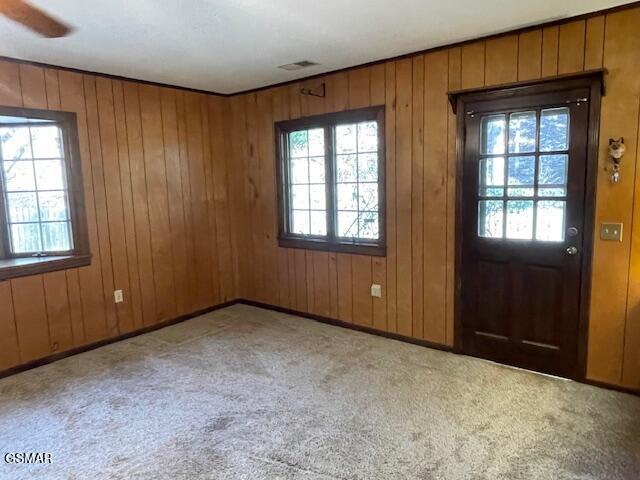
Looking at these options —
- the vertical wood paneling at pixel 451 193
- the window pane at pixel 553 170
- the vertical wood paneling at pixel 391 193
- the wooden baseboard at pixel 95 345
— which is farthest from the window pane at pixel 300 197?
the window pane at pixel 553 170

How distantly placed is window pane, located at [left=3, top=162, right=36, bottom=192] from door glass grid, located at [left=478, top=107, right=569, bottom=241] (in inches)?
145

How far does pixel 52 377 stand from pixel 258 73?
10.0 ft

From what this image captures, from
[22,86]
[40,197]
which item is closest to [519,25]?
[22,86]

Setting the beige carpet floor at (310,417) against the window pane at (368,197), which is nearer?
the beige carpet floor at (310,417)

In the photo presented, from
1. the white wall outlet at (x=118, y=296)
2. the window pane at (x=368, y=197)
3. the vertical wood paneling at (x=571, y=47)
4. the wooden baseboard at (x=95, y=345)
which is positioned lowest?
the wooden baseboard at (x=95, y=345)

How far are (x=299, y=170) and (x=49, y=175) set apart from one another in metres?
2.26

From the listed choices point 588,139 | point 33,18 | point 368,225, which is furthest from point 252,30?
point 588,139

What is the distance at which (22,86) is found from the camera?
339 centimetres

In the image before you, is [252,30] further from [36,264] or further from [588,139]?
[36,264]

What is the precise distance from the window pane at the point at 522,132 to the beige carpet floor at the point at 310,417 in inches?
64.1

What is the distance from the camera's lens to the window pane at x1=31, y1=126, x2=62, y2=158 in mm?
3660

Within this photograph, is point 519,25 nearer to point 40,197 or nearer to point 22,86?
point 22,86

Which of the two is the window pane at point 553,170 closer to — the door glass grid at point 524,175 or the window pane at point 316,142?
the door glass grid at point 524,175

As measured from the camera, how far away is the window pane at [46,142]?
3660 millimetres
